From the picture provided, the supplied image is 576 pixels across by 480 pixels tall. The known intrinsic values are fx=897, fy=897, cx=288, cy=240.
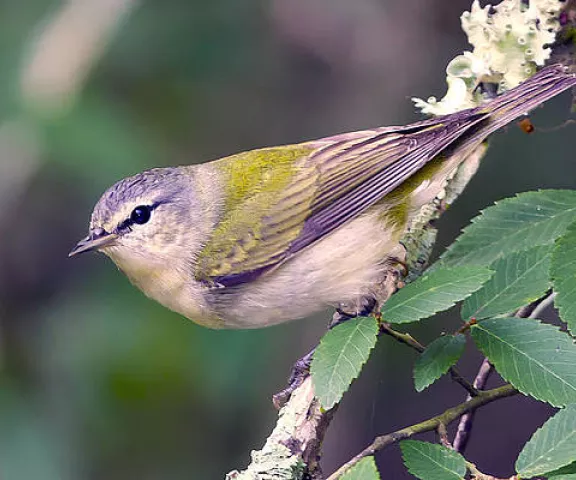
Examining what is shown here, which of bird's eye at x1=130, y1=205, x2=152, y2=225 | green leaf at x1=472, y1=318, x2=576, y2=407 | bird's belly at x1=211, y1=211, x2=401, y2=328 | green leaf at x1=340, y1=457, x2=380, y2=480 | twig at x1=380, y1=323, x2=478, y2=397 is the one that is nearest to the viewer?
green leaf at x1=340, y1=457, x2=380, y2=480

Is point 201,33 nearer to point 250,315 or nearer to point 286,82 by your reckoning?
point 286,82

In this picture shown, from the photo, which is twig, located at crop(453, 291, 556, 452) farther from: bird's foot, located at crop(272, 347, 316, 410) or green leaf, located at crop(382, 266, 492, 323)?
bird's foot, located at crop(272, 347, 316, 410)

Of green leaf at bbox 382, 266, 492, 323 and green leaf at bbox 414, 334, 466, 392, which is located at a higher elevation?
green leaf at bbox 382, 266, 492, 323

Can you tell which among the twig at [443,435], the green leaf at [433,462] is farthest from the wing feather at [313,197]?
the green leaf at [433,462]

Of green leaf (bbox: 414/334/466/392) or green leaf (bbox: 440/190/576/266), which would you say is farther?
green leaf (bbox: 440/190/576/266)

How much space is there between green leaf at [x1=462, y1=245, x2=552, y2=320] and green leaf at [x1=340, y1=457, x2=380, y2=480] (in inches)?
25.3

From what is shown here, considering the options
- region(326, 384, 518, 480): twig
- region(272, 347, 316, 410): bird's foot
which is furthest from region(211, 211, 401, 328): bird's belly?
region(326, 384, 518, 480): twig

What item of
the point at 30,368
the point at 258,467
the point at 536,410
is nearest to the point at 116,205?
the point at 258,467

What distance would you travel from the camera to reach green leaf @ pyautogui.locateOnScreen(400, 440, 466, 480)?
1.88 meters

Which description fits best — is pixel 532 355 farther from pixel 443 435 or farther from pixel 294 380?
pixel 294 380

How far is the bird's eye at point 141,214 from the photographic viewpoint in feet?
10.5

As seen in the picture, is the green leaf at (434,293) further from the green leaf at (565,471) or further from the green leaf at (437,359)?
the green leaf at (565,471)

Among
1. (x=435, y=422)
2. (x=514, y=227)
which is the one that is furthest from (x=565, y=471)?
(x=514, y=227)

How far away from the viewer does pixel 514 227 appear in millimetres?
2633
